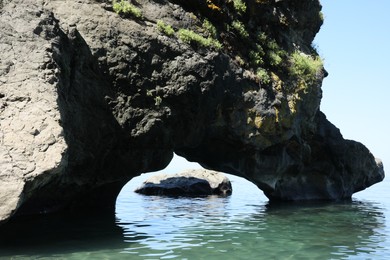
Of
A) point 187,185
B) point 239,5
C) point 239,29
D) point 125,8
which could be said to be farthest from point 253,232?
point 187,185

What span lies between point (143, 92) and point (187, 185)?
1748cm

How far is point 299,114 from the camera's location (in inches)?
848

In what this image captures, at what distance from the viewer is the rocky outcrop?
105 feet

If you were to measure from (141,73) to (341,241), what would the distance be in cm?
838

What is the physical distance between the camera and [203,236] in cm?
1372

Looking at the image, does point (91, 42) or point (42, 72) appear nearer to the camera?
point (42, 72)

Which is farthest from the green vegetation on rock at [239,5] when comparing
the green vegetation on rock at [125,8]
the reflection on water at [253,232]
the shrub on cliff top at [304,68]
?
the reflection on water at [253,232]

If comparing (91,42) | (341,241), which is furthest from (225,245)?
(91,42)

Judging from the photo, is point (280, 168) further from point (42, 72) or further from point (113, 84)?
point (42, 72)

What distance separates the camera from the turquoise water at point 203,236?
11.2 m

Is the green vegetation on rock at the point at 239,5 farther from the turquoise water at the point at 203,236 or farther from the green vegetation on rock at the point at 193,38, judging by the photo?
the turquoise water at the point at 203,236

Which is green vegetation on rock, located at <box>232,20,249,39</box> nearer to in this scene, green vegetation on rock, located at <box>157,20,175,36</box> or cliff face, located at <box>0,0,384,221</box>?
cliff face, located at <box>0,0,384,221</box>

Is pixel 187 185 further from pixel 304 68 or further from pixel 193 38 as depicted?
pixel 193 38

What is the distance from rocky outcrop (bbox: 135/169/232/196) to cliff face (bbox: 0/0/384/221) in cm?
842
